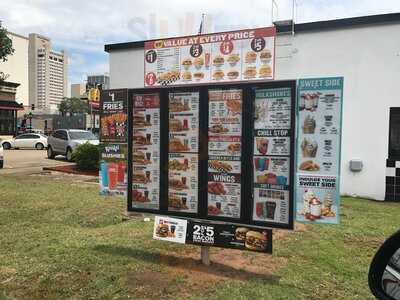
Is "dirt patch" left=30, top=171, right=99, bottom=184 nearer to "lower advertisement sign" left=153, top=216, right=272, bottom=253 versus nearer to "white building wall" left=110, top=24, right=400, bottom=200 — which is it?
"white building wall" left=110, top=24, right=400, bottom=200

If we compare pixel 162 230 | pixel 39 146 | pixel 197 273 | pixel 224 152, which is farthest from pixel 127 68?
pixel 39 146

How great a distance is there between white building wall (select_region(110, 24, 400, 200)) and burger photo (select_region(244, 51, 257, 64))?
6.10 m

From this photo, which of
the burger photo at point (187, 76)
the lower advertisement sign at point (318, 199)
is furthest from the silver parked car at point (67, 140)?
the lower advertisement sign at point (318, 199)

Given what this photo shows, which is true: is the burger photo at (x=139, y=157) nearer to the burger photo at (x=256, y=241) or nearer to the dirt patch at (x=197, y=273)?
the dirt patch at (x=197, y=273)

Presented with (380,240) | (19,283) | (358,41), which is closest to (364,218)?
(380,240)

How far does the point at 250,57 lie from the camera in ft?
21.5

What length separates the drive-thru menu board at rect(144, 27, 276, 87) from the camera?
6477 mm

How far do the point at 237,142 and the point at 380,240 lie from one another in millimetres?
3185

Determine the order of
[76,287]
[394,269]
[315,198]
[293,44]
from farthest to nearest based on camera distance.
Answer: [293,44] < [315,198] < [76,287] < [394,269]

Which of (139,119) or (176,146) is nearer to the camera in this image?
(176,146)

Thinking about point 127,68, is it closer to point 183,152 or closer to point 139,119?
point 139,119

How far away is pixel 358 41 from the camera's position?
38.4ft

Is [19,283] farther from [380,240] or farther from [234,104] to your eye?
[380,240]

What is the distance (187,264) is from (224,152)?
147 centimetres
